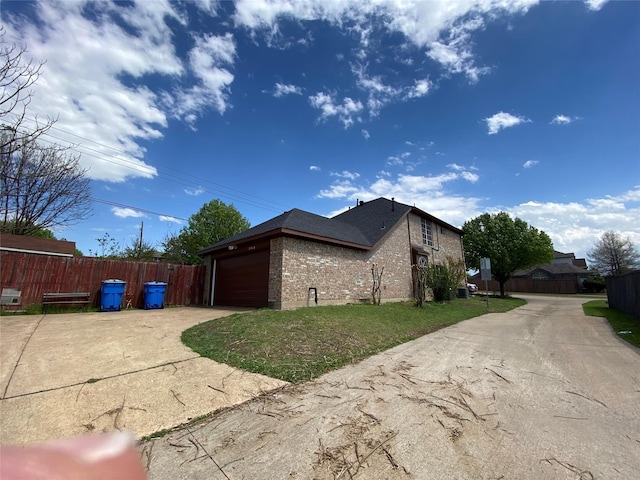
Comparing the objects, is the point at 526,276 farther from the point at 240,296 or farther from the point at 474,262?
the point at 240,296

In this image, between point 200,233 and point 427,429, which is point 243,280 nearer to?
point 427,429

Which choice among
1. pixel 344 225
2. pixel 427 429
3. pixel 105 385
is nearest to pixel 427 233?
pixel 344 225

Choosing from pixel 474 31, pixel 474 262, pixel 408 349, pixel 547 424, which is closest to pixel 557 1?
pixel 474 31

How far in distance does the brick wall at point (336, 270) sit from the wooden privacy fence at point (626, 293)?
888 cm

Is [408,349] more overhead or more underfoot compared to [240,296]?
more underfoot

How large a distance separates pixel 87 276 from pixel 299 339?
10.4 meters

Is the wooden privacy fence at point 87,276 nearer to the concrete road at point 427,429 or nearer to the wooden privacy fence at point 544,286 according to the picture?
the concrete road at point 427,429

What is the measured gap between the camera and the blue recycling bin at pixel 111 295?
11227mm

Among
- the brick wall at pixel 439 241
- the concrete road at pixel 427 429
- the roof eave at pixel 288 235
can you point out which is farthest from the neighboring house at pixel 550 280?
the concrete road at pixel 427 429

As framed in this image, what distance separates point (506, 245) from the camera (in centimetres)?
2716

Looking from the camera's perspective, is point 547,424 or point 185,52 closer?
point 547,424

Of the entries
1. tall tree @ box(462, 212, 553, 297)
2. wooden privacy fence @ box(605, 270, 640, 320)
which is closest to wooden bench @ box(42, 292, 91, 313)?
wooden privacy fence @ box(605, 270, 640, 320)

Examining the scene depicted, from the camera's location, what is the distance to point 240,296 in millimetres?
13047

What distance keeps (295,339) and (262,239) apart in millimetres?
6159
